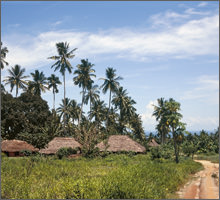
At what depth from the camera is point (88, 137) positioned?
28125 millimetres

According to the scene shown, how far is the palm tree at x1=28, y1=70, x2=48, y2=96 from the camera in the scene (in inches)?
1544

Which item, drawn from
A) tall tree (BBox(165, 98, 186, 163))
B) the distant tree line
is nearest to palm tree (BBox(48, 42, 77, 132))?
the distant tree line

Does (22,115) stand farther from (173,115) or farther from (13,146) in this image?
(173,115)

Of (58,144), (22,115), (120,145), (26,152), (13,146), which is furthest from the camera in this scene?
(22,115)

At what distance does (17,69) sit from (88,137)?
17.5 m

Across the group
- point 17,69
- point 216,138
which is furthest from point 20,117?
point 216,138

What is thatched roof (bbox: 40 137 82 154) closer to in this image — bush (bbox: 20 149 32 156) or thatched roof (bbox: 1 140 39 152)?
bush (bbox: 20 149 32 156)

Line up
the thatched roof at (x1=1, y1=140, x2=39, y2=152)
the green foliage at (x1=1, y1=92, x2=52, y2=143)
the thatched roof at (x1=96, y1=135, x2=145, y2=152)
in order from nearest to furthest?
the thatched roof at (x1=1, y1=140, x2=39, y2=152) → the thatched roof at (x1=96, y1=135, x2=145, y2=152) → the green foliage at (x1=1, y1=92, x2=52, y2=143)

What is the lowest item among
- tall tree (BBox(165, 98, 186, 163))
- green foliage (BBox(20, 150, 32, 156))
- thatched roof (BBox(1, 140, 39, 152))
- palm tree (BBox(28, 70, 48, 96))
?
green foliage (BBox(20, 150, 32, 156))

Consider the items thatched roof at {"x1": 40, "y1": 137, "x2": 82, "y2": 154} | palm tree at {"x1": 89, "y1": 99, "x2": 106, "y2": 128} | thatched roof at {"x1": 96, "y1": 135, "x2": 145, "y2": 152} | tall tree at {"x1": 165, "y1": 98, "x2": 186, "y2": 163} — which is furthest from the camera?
palm tree at {"x1": 89, "y1": 99, "x2": 106, "y2": 128}

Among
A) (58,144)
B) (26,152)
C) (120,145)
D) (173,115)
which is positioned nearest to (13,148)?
(26,152)

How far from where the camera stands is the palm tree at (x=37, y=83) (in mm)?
39219

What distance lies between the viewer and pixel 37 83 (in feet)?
130

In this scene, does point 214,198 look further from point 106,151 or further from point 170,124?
point 106,151
